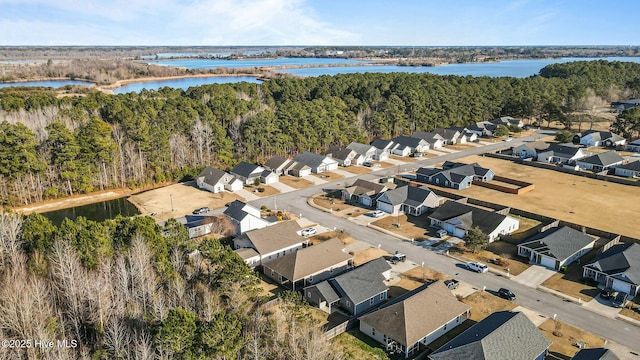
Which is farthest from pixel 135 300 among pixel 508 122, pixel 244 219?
pixel 508 122

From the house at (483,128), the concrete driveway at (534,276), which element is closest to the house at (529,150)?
the house at (483,128)

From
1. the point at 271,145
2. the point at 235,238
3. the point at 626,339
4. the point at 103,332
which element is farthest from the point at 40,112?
the point at 626,339

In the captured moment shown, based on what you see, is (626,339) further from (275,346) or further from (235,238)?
(235,238)

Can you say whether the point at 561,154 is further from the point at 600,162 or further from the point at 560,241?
the point at 560,241

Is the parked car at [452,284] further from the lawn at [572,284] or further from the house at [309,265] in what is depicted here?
the house at [309,265]

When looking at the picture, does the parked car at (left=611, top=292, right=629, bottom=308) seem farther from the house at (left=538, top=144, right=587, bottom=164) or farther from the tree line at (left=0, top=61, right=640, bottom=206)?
the tree line at (left=0, top=61, right=640, bottom=206)

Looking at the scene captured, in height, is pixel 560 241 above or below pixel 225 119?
below
